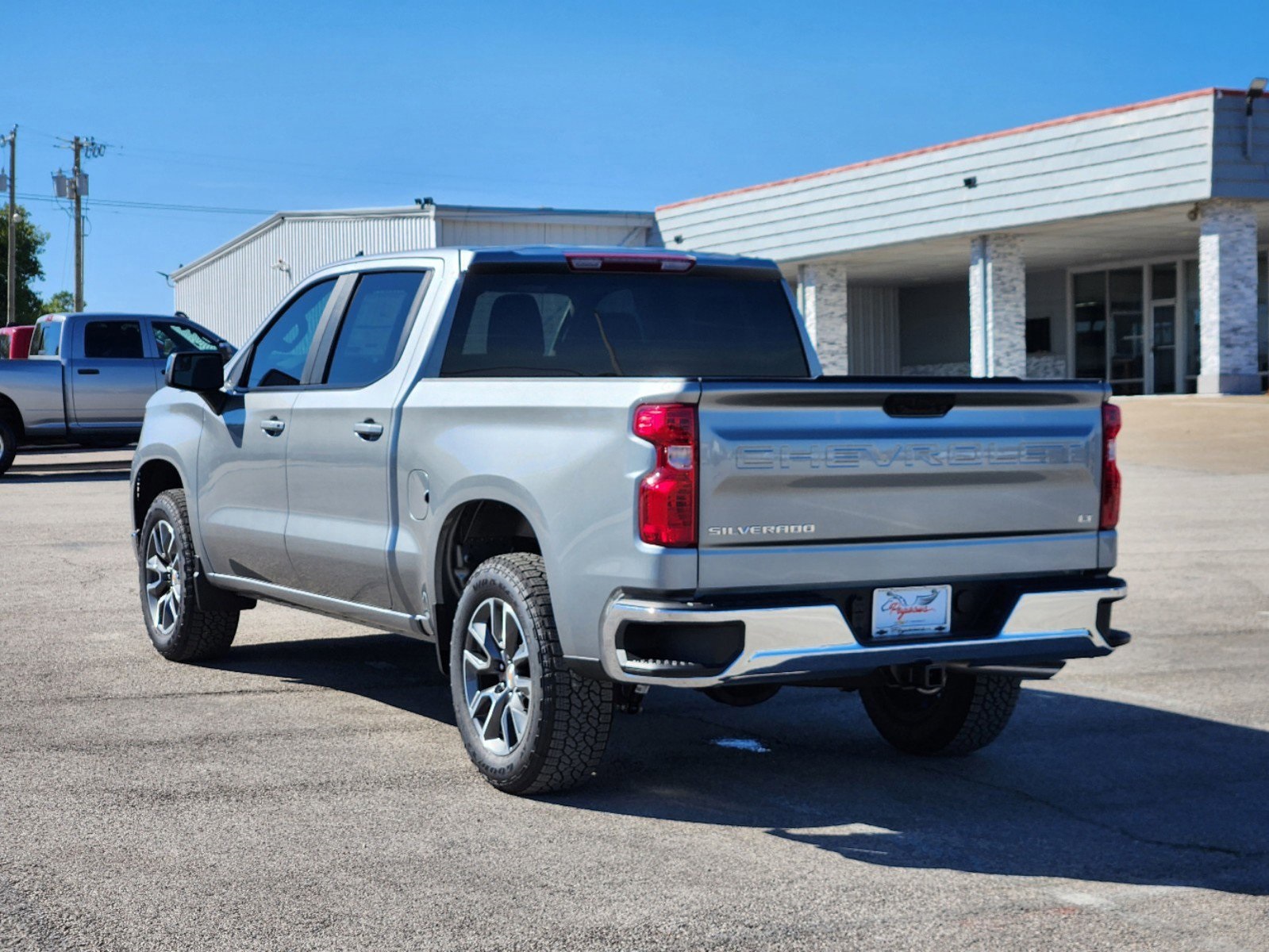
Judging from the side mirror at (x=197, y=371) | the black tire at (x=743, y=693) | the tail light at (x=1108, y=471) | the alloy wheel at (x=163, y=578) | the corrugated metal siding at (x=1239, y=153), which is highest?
the corrugated metal siding at (x=1239, y=153)

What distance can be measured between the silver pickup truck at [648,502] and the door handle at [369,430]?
12mm

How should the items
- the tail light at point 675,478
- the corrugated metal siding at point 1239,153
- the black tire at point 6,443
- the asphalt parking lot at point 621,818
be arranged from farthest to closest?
the corrugated metal siding at point 1239,153
the black tire at point 6,443
the tail light at point 675,478
the asphalt parking lot at point 621,818

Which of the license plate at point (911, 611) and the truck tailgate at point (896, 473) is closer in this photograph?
the truck tailgate at point (896, 473)

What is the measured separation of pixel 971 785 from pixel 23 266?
8066cm

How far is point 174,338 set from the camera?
77.0ft

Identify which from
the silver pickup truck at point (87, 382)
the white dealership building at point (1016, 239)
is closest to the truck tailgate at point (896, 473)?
the silver pickup truck at point (87, 382)

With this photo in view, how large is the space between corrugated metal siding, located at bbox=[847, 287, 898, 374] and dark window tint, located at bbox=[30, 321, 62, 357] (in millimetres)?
26636

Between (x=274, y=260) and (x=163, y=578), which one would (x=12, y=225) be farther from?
(x=163, y=578)

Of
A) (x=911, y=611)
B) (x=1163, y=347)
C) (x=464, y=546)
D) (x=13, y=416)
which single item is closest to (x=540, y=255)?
(x=464, y=546)

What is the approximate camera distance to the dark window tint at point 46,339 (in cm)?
2322

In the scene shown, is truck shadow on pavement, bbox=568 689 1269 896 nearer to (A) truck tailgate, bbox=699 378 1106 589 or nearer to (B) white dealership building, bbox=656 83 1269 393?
(A) truck tailgate, bbox=699 378 1106 589

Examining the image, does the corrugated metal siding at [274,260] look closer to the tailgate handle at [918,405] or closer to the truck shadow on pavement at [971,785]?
the truck shadow on pavement at [971,785]

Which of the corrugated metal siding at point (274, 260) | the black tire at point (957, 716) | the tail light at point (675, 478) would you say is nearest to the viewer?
the tail light at point (675, 478)

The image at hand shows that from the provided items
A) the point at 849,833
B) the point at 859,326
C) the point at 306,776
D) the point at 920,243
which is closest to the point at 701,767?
the point at 849,833
